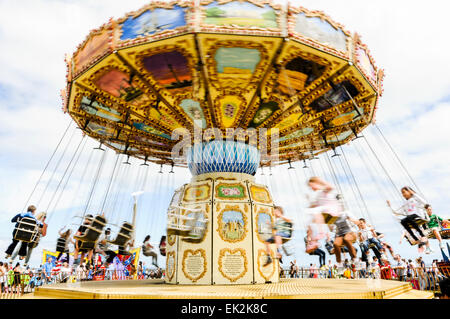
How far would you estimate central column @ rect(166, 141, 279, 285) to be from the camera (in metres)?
10.3

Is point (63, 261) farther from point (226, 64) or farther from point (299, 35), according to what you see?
point (299, 35)

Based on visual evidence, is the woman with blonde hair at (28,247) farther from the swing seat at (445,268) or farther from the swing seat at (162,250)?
the swing seat at (445,268)

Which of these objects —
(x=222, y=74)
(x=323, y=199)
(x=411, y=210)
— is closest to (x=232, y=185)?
(x=222, y=74)

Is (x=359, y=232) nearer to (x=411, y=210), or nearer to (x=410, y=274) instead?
(x=411, y=210)

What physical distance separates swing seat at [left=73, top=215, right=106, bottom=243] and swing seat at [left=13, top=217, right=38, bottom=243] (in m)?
1.19

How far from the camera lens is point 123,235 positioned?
9453 millimetres

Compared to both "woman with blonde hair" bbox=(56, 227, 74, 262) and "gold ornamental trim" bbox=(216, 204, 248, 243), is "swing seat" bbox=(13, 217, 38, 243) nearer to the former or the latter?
"woman with blonde hair" bbox=(56, 227, 74, 262)

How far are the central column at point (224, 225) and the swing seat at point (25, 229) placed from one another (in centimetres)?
381

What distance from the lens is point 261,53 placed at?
7809 mm

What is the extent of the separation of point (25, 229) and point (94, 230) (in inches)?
69.0

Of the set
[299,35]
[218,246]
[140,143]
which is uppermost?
[140,143]

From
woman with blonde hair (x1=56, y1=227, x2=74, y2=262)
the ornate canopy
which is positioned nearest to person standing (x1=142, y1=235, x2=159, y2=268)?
woman with blonde hair (x1=56, y1=227, x2=74, y2=262)

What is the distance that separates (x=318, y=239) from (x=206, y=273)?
17.3ft
